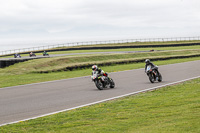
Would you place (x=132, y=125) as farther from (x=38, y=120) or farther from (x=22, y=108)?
(x=22, y=108)

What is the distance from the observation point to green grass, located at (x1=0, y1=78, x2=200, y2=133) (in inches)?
284

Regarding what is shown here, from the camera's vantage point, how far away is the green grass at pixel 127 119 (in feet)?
23.7

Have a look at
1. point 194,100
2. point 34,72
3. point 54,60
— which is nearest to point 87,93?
point 194,100

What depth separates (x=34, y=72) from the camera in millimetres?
27797

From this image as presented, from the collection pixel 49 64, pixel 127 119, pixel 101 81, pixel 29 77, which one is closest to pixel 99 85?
pixel 101 81

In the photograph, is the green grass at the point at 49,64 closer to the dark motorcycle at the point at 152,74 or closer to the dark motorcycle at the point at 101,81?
the dark motorcycle at the point at 152,74

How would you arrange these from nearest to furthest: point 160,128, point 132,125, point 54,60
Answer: point 160,128 < point 132,125 < point 54,60

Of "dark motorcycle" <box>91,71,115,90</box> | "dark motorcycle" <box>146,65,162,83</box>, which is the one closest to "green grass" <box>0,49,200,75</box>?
"dark motorcycle" <box>146,65,162,83</box>

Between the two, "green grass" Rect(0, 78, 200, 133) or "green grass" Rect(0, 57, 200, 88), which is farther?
"green grass" Rect(0, 57, 200, 88)

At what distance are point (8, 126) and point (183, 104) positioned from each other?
4820mm

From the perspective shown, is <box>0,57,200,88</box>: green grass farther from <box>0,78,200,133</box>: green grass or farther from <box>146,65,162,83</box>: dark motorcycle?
<box>0,78,200,133</box>: green grass

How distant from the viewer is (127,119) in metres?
8.27

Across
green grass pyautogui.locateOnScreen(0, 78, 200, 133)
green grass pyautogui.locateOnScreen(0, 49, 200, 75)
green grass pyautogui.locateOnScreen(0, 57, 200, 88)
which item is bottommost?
green grass pyautogui.locateOnScreen(0, 78, 200, 133)

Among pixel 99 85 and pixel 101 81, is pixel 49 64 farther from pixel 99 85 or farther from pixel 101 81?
pixel 99 85
